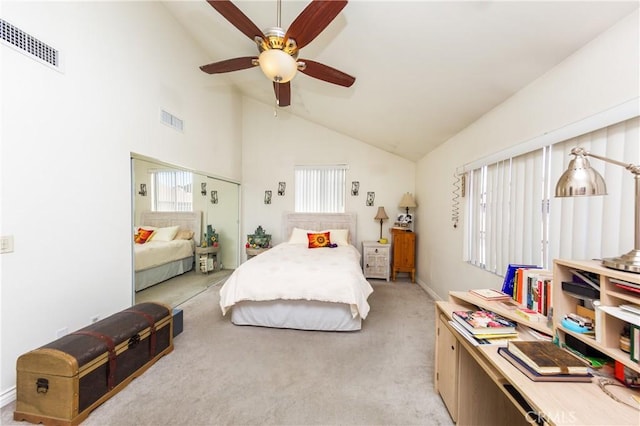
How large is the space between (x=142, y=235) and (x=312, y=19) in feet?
8.86

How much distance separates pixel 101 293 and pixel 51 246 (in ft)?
2.09

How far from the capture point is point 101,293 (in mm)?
2318

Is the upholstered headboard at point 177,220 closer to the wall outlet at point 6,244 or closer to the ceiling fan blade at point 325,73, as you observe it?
the wall outlet at point 6,244

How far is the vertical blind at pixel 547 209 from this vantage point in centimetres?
129

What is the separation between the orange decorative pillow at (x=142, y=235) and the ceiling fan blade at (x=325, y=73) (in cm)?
238

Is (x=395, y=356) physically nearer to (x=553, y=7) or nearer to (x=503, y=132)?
(x=503, y=132)

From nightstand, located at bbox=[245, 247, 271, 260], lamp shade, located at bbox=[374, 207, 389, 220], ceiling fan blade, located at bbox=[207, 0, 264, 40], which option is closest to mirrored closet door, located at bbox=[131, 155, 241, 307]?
nightstand, located at bbox=[245, 247, 271, 260]

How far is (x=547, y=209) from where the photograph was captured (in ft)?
5.81

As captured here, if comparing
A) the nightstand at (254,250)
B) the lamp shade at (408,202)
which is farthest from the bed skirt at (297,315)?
the lamp shade at (408,202)

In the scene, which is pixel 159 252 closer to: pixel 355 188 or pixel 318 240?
pixel 318 240

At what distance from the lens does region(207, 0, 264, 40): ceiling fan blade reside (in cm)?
158

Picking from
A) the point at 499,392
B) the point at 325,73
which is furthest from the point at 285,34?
the point at 499,392

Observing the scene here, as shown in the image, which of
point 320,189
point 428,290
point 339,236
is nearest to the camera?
point 428,290

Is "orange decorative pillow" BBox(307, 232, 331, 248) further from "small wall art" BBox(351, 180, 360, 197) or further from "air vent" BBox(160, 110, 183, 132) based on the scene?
"air vent" BBox(160, 110, 183, 132)
